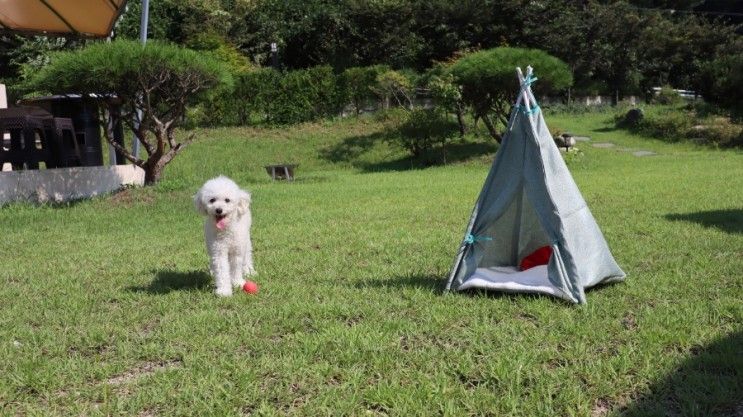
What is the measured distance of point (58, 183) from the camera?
1053 cm

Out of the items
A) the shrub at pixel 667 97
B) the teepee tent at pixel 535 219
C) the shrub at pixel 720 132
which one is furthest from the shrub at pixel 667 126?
the teepee tent at pixel 535 219

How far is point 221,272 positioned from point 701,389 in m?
3.03

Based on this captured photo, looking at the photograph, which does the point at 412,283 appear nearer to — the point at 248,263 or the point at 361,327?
the point at 361,327

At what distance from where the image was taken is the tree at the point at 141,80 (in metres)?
9.49

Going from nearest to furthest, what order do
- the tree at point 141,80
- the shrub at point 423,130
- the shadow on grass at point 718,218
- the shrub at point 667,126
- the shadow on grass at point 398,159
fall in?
1. the shadow on grass at point 718,218
2. the tree at point 141,80
3. the shrub at point 423,130
4. the shadow on grass at point 398,159
5. the shrub at point 667,126

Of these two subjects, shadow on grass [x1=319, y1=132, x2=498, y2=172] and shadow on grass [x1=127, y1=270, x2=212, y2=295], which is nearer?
shadow on grass [x1=127, y1=270, x2=212, y2=295]

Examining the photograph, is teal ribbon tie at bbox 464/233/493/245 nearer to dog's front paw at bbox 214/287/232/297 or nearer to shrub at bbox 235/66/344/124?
dog's front paw at bbox 214/287/232/297

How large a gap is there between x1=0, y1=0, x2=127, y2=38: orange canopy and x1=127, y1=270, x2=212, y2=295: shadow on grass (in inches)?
260

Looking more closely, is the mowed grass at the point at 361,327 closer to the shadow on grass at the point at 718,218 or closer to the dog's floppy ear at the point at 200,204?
the shadow on grass at the point at 718,218

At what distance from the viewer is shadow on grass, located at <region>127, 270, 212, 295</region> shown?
4812 millimetres

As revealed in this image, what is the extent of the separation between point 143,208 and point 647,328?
25.3 feet

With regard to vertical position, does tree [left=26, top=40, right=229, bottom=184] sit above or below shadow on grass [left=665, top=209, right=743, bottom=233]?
above

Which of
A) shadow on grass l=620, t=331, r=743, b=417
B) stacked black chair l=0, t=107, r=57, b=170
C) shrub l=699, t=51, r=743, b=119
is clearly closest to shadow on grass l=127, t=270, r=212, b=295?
shadow on grass l=620, t=331, r=743, b=417

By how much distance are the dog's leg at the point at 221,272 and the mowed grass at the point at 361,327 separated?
14cm
